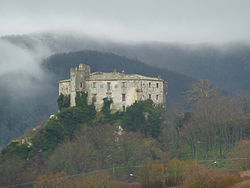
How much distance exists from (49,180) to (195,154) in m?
22.4

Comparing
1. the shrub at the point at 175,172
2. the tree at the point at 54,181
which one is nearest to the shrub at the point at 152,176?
the shrub at the point at 175,172

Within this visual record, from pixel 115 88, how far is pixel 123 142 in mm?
9462

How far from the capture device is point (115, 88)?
12475 cm

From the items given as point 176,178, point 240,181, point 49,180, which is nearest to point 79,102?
point 49,180

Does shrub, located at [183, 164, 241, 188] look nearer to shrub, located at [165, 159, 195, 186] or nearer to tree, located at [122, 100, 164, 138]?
shrub, located at [165, 159, 195, 186]

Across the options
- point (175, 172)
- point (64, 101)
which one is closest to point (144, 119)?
point (64, 101)

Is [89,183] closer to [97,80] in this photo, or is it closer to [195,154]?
[195,154]

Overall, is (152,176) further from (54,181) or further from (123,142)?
(123,142)

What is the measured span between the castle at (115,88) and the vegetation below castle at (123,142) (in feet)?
3.97

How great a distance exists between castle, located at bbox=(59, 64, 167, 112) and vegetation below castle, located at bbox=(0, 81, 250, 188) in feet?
3.97

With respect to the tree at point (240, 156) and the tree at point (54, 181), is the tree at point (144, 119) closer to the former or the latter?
the tree at point (240, 156)

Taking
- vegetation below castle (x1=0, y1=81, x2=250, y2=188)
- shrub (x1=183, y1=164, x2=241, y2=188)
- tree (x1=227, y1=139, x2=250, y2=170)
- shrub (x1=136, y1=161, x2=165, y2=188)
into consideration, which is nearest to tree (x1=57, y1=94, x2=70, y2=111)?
vegetation below castle (x1=0, y1=81, x2=250, y2=188)

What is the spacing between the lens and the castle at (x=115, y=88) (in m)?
125

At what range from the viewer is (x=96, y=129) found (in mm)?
122062
